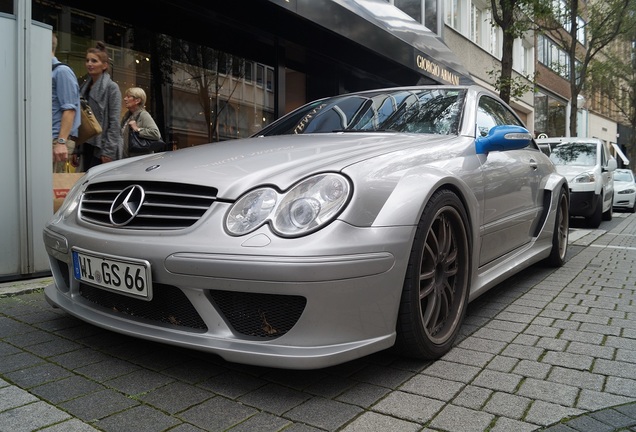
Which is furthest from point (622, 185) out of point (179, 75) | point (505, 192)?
Answer: point (505, 192)

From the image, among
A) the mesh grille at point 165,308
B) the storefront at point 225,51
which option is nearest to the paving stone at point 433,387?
the mesh grille at point 165,308

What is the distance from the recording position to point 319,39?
8.80 meters

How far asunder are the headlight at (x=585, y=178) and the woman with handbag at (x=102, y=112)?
764cm

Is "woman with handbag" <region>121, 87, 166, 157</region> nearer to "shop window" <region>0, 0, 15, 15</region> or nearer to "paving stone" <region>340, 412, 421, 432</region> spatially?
"shop window" <region>0, 0, 15, 15</region>

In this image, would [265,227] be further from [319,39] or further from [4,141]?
[319,39]

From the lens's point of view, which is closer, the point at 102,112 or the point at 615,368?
the point at 615,368

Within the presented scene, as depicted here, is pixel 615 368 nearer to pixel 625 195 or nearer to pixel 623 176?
pixel 625 195

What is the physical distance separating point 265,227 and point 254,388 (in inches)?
25.6

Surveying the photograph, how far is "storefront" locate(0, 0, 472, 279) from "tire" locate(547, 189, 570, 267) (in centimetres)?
397

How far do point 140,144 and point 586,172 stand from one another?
762 centimetres

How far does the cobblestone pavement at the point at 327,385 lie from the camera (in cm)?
189

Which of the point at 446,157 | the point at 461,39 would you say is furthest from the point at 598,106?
the point at 446,157

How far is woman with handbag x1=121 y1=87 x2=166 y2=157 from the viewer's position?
535 cm

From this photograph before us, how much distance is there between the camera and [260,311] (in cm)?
204
